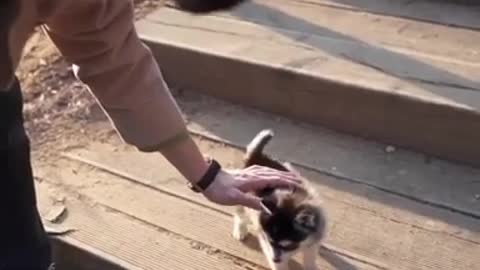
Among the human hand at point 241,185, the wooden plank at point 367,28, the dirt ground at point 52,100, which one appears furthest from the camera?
the dirt ground at point 52,100

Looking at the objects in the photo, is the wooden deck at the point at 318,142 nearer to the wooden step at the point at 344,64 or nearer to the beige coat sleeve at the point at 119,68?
the wooden step at the point at 344,64

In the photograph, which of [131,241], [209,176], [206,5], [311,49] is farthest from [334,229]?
[206,5]

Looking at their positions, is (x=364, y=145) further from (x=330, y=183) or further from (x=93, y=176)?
(x=93, y=176)

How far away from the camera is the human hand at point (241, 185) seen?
169 centimetres

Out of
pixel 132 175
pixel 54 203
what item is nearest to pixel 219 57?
pixel 132 175

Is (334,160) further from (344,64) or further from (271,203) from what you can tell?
(271,203)

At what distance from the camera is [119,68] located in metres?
1.63

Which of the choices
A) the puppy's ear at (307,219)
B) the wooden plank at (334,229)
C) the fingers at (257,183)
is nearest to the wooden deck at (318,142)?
the wooden plank at (334,229)

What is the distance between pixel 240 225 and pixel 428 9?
1.07m

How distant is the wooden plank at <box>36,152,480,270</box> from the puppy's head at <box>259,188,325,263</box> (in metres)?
0.12

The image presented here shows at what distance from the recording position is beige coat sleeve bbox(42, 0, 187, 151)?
5.19ft

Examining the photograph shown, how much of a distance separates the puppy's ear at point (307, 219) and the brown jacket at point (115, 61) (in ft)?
2.29

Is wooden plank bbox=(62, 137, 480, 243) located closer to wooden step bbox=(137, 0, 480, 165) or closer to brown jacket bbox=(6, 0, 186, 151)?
wooden step bbox=(137, 0, 480, 165)

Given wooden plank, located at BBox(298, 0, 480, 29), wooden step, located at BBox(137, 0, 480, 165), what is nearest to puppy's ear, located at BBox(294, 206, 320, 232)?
wooden step, located at BBox(137, 0, 480, 165)
